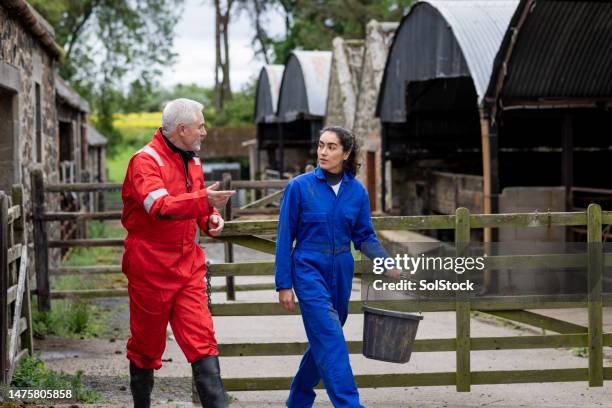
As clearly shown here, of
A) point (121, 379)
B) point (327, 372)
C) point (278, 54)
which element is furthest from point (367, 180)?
point (278, 54)

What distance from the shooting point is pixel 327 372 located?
5973 mm

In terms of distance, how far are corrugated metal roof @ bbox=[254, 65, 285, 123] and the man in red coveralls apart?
26.9 metres

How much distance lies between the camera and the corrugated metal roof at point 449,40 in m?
14.8

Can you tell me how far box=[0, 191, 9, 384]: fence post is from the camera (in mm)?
7297

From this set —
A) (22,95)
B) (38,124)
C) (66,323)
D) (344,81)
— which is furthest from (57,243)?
(344,81)

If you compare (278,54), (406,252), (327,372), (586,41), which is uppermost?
(278,54)

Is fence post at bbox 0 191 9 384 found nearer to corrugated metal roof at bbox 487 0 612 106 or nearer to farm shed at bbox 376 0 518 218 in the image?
corrugated metal roof at bbox 487 0 612 106

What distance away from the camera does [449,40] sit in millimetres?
15656

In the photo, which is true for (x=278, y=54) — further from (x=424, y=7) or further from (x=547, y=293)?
(x=547, y=293)

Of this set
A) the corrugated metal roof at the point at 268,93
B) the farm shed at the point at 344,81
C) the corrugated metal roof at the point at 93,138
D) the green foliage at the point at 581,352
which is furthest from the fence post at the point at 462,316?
the corrugated metal roof at the point at 268,93

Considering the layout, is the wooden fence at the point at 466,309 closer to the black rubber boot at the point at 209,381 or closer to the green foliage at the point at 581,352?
the black rubber boot at the point at 209,381

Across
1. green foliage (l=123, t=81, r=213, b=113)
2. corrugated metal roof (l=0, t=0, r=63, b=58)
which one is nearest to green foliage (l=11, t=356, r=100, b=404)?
corrugated metal roof (l=0, t=0, r=63, b=58)

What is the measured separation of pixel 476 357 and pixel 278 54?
43.9 m

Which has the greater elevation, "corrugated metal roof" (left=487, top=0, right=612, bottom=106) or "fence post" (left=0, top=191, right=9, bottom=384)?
"corrugated metal roof" (left=487, top=0, right=612, bottom=106)
